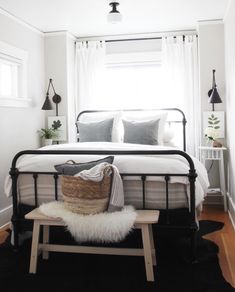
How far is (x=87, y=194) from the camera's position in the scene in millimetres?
2295

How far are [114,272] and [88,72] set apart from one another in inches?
125

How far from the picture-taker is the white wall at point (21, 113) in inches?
147

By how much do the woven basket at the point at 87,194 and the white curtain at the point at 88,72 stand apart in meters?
2.66

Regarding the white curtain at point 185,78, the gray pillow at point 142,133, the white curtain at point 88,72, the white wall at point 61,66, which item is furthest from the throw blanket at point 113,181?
the white curtain at point 88,72

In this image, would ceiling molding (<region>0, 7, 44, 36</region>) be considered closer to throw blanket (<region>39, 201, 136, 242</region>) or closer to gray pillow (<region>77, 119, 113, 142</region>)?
gray pillow (<region>77, 119, 113, 142</region>)

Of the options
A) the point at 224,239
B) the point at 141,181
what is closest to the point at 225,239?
the point at 224,239

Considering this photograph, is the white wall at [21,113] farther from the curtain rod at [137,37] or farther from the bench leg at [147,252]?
the bench leg at [147,252]

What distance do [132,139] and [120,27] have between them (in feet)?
5.26

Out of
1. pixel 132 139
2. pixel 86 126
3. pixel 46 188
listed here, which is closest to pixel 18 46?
pixel 86 126

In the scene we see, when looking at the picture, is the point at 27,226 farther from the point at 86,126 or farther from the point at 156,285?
the point at 86,126

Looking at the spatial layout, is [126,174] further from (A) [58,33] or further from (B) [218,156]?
(A) [58,33]

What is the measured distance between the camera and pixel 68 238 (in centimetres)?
308

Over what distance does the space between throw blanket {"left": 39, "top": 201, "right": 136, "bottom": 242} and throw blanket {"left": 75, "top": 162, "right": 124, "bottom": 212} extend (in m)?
0.06

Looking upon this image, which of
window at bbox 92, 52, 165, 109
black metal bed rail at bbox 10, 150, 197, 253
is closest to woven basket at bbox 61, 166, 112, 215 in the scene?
black metal bed rail at bbox 10, 150, 197, 253
